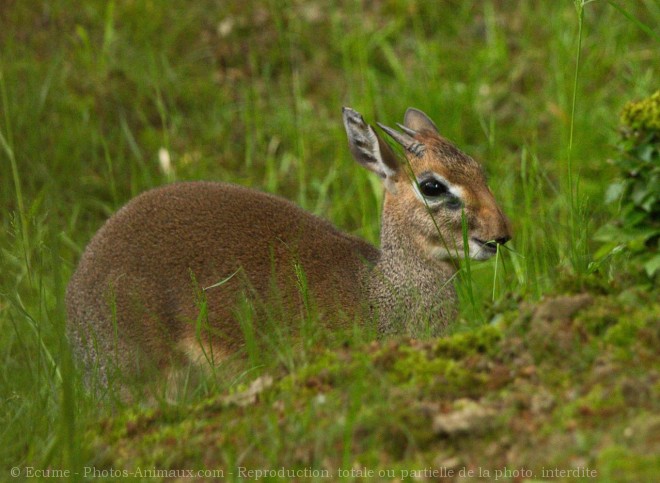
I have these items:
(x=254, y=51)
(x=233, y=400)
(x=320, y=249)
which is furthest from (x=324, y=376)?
(x=254, y=51)

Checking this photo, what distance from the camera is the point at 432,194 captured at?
461 cm

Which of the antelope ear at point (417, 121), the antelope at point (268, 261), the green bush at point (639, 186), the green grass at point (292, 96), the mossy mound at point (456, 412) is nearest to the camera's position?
the mossy mound at point (456, 412)

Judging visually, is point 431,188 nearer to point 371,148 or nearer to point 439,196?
point 439,196

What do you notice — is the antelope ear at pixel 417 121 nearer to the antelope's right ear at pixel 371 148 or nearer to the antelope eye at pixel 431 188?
the antelope's right ear at pixel 371 148

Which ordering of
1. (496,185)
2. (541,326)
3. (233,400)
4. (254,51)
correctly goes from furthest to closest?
(254,51) → (496,185) → (233,400) → (541,326)

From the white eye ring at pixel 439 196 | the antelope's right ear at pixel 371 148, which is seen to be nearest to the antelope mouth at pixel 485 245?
the white eye ring at pixel 439 196

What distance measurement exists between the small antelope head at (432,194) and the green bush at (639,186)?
1024 millimetres

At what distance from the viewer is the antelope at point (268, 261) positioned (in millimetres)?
4562

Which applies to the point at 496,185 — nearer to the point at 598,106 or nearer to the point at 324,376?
the point at 598,106

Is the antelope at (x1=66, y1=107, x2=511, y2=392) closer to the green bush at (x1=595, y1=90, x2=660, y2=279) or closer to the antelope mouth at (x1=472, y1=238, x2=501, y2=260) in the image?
the antelope mouth at (x1=472, y1=238, x2=501, y2=260)

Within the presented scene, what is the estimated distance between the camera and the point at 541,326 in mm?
3047

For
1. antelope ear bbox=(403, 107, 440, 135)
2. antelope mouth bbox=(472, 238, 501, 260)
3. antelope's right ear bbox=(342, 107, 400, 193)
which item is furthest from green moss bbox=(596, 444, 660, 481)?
antelope ear bbox=(403, 107, 440, 135)

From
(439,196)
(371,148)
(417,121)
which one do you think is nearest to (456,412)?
(439,196)

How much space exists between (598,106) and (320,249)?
10.9 ft
